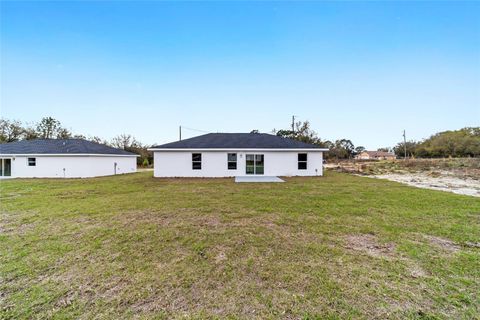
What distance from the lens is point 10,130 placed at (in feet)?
98.6

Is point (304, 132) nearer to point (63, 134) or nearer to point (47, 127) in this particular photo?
point (63, 134)

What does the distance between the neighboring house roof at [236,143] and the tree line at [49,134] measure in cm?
1691

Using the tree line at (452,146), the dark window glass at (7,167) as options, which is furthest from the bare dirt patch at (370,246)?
the tree line at (452,146)

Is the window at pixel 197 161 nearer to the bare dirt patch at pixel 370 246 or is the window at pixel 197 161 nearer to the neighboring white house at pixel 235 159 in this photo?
the neighboring white house at pixel 235 159

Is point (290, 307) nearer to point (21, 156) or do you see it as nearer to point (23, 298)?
point (23, 298)

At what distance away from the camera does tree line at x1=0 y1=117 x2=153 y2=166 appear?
30.0m

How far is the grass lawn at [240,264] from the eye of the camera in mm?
2180

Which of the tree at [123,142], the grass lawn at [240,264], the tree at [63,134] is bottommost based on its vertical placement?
the grass lawn at [240,264]

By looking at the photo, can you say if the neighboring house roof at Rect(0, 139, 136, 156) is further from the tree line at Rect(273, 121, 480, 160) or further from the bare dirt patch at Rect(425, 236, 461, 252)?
the tree line at Rect(273, 121, 480, 160)

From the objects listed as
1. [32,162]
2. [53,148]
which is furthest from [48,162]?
[53,148]

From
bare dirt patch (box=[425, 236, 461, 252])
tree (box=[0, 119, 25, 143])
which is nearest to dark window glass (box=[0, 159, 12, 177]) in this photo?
tree (box=[0, 119, 25, 143])

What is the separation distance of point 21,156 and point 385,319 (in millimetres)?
25469

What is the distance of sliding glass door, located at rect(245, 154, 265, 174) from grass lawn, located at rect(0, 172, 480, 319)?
34.4 ft

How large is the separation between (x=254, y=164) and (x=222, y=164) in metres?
2.58
